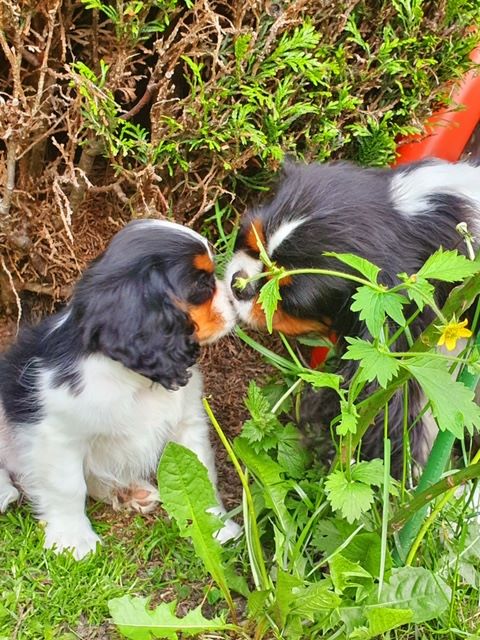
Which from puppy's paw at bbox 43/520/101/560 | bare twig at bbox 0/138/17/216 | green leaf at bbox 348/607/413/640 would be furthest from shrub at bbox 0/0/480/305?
green leaf at bbox 348/607/413/640

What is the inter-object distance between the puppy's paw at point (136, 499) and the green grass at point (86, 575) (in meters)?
0.05

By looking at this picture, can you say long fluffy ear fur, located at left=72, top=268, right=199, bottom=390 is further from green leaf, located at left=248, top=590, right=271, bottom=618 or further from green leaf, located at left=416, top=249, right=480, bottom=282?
green leaf, located at left=416, top=249, right=480, bottom=282

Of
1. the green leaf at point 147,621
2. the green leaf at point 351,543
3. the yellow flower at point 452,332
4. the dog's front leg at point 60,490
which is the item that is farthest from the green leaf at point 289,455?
the yellow flower at point 452,332

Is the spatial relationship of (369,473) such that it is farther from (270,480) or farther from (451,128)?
(451,128)

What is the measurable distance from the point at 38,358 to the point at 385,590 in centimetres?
143

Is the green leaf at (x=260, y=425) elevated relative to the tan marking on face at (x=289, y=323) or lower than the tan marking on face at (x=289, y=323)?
lower

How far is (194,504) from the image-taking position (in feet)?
8.13

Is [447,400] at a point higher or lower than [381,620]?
higher

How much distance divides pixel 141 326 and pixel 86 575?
96 cm

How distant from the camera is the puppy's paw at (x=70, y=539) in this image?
2799mm

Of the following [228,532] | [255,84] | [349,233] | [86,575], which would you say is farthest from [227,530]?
[255,84]

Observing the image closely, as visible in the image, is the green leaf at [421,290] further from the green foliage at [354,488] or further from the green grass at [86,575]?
the green grass at [86,575]

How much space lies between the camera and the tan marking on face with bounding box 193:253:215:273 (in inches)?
99.5

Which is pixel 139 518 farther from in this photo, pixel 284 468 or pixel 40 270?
pixel 40 270
